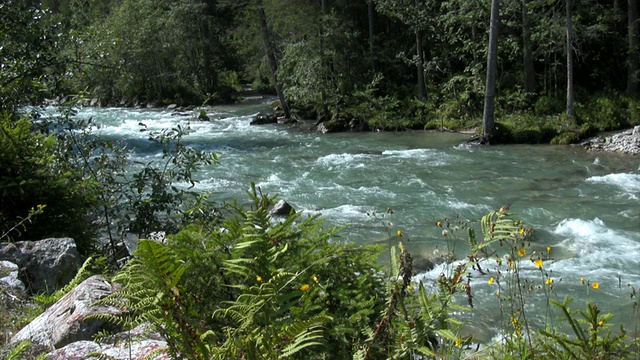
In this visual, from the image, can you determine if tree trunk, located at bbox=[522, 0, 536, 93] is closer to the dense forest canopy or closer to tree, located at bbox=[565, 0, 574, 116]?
the dense forest canopy

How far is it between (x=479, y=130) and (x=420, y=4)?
784 cm

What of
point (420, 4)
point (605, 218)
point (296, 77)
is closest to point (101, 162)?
point (605, 218)

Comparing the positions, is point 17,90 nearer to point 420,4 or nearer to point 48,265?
point 48,265

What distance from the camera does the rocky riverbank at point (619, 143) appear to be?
55.2 feet

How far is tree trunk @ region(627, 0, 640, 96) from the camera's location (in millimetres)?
20781

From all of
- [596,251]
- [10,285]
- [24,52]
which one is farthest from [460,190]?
[10,285]

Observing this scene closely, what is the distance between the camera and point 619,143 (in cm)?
1730

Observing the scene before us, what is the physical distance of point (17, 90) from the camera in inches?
289

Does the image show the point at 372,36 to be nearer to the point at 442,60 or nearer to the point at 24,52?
the point at 442,60

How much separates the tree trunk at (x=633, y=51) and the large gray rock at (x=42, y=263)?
71.9 ft

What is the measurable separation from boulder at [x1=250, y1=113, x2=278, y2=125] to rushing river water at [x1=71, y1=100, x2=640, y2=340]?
156 inches

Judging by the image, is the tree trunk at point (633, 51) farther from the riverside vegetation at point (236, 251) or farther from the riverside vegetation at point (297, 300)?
the riverside vegetation at point (297, 300)

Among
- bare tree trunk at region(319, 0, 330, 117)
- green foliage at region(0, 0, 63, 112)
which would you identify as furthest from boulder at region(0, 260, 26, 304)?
bare tree trunk at region(319, 0, 330, 117)

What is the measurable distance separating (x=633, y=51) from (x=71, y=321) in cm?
2296
